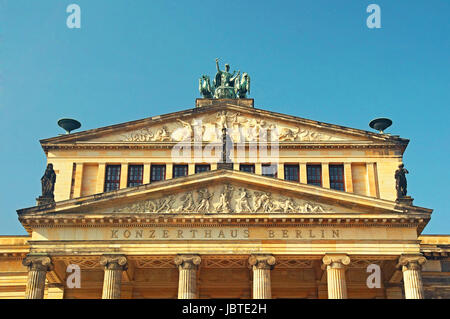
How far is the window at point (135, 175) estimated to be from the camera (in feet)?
124

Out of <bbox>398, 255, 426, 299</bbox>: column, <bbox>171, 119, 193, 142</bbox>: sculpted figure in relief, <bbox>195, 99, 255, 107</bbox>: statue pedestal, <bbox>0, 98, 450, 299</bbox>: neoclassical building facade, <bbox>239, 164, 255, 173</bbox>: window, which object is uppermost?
<bbox>195, 99, 255, 107</bbox>: statue pedestal

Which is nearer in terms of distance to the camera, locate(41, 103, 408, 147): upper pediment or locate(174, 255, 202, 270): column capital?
locate(174, 255, 202, 270): column capital

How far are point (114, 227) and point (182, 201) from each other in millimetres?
3661

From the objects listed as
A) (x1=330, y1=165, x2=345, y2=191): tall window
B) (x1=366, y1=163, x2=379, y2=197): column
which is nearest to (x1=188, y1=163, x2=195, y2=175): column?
(x1=330, y1=165, x2=345, y2=191): tall window

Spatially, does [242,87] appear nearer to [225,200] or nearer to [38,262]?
[225,200]

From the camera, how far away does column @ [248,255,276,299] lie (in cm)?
2970

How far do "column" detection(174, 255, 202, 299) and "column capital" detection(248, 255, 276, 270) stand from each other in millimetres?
2647

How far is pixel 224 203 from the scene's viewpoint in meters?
31.4

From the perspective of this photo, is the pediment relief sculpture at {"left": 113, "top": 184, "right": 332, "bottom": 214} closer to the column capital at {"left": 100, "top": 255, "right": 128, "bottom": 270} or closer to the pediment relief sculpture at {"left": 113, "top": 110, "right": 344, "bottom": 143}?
the column capital at {"left": 100, "top": 255, "right": 128, "bottom": 270}

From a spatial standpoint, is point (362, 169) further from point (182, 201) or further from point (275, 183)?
point (182, 201)

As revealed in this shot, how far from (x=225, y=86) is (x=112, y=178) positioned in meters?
10.5

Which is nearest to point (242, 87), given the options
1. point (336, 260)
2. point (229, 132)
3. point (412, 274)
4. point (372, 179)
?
point (229, 132)
